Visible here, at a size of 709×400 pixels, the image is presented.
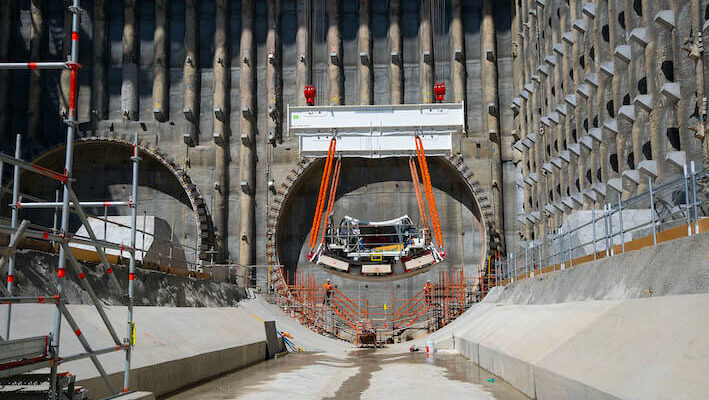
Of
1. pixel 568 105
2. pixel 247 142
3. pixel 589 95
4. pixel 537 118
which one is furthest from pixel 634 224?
pixel 247 142

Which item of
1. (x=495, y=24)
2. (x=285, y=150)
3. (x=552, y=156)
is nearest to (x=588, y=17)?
(x=552, y=156)

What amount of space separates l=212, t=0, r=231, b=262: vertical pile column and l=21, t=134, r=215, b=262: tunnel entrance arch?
2.36 feet

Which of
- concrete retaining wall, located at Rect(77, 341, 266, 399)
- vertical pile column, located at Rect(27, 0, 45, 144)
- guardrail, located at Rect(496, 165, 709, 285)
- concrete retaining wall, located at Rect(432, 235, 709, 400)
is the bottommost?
concrete retaining wall, located at Rect(77, 341, 266, 399)

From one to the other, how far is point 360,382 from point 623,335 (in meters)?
9.07

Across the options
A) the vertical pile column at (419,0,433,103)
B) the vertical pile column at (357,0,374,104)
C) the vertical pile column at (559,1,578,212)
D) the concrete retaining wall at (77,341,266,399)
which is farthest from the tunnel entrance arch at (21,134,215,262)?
the concrete retaining wall at (77,341,266,399)

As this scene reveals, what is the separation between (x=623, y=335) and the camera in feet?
31.6

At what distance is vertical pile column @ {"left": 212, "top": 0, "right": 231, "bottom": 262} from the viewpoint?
40969 mm

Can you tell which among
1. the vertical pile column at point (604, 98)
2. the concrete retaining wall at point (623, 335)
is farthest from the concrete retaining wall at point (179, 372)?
the vertical pile column at point (604, 98)

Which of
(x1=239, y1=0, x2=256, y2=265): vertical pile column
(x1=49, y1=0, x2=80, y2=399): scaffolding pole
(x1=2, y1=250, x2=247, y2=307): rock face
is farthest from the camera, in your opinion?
(x1=239, y1=0, x2=256, y2=265): vertical pile column

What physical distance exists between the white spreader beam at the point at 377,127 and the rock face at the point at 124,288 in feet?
29.2

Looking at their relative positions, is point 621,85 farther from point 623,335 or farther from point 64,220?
point 64,220

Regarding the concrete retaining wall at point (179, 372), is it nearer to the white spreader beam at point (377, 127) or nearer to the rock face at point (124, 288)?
the rock face at point (124, 288)

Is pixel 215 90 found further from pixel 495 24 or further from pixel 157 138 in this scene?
pixel 495 24

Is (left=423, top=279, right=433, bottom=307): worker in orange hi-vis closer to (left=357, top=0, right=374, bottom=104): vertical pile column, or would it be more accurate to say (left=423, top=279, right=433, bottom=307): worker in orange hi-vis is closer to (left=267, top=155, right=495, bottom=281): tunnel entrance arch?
(left=267, top=155, right=495, bottom=281): tunnel entrance arch
